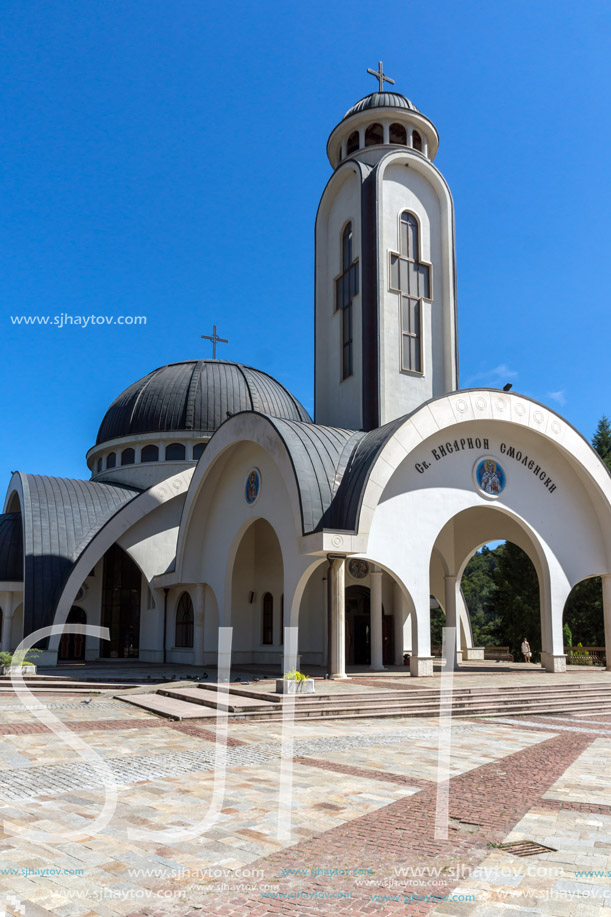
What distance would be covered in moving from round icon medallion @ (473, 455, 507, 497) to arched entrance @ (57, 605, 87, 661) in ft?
53.3

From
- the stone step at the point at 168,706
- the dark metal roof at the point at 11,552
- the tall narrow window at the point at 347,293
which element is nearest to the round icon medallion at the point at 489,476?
the tall narrow window at the point at 347,293

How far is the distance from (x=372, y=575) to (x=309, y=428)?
14.7 feet

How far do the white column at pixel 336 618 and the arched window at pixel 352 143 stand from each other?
16.3 meters

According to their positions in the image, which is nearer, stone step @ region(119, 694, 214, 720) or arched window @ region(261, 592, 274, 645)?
stone step @ region(119, 694, 214, 720)

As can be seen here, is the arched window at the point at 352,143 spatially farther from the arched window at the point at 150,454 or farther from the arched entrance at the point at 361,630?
the arched entrance at the point at 361,630

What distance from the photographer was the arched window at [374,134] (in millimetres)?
27078

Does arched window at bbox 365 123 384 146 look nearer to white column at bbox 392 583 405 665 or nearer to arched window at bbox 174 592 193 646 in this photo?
white column at bbox 392 583 405 665

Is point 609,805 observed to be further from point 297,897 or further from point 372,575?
point 372,575

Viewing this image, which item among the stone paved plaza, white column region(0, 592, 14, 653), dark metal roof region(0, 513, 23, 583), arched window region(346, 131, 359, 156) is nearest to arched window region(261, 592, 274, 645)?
dark metal roof region(0, 513, 23, 583)

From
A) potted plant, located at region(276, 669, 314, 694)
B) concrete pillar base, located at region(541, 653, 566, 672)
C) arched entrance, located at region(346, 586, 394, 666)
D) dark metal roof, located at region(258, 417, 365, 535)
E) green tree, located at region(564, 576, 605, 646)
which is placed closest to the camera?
potted plant, located at region(276, 669, 314, 694)

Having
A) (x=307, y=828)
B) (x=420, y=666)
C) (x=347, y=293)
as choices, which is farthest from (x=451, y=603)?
(x=307, y=828)

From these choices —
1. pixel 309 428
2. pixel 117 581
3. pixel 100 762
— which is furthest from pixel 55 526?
pixel 100 762

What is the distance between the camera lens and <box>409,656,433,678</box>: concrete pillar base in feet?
62.8

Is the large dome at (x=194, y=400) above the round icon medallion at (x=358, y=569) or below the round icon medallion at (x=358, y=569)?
above
